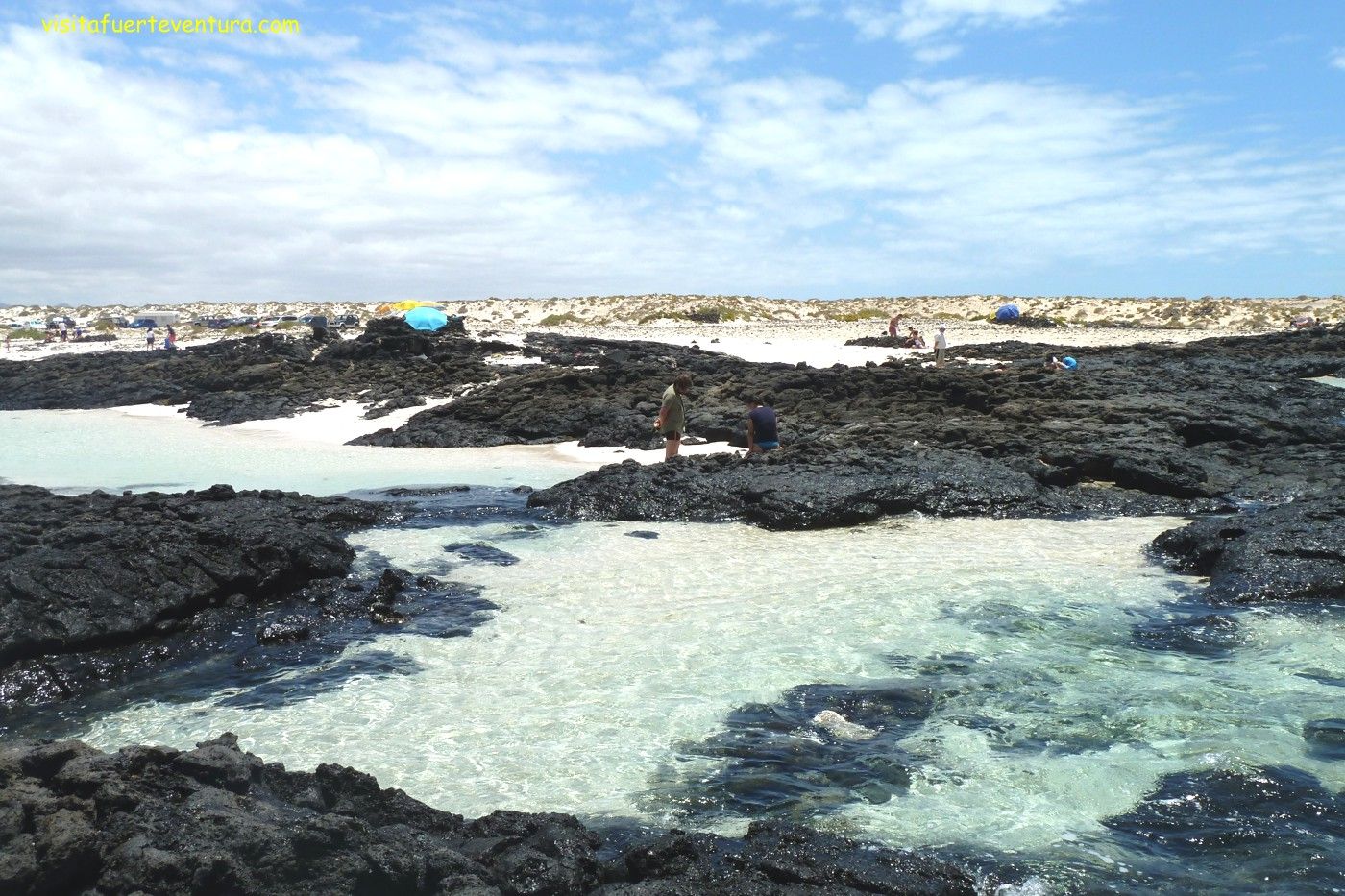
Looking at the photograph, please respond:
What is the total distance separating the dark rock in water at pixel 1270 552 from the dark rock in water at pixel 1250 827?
13.3 feet

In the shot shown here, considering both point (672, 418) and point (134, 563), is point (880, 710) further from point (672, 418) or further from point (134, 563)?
point (672, 418)

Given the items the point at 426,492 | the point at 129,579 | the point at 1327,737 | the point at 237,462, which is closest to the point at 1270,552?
the point at 1327,737

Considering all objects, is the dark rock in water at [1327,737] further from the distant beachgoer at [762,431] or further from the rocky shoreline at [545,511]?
the distant beachgoer at [762,431]

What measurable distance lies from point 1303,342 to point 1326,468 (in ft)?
73.8

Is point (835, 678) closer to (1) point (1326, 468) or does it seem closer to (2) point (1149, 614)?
(2) point (1149, 614)

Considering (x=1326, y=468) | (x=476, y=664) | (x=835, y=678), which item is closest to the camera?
(x=835, y=678)

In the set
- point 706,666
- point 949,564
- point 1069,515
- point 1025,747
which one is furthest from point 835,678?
point 1069,515

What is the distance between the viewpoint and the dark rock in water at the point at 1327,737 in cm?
635

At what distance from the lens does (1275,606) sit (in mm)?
9297

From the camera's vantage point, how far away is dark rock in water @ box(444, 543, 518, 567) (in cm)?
1183

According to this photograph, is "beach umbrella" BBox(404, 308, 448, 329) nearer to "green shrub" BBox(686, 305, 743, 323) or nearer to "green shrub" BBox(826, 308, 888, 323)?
"green shrub" BBox(686, 305, 743, 323)

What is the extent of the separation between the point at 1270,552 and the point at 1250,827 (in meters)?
5.50

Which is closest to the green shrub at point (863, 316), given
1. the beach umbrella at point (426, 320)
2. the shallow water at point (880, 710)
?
the beach umbrella at point (426, 320)

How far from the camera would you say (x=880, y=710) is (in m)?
7.19
